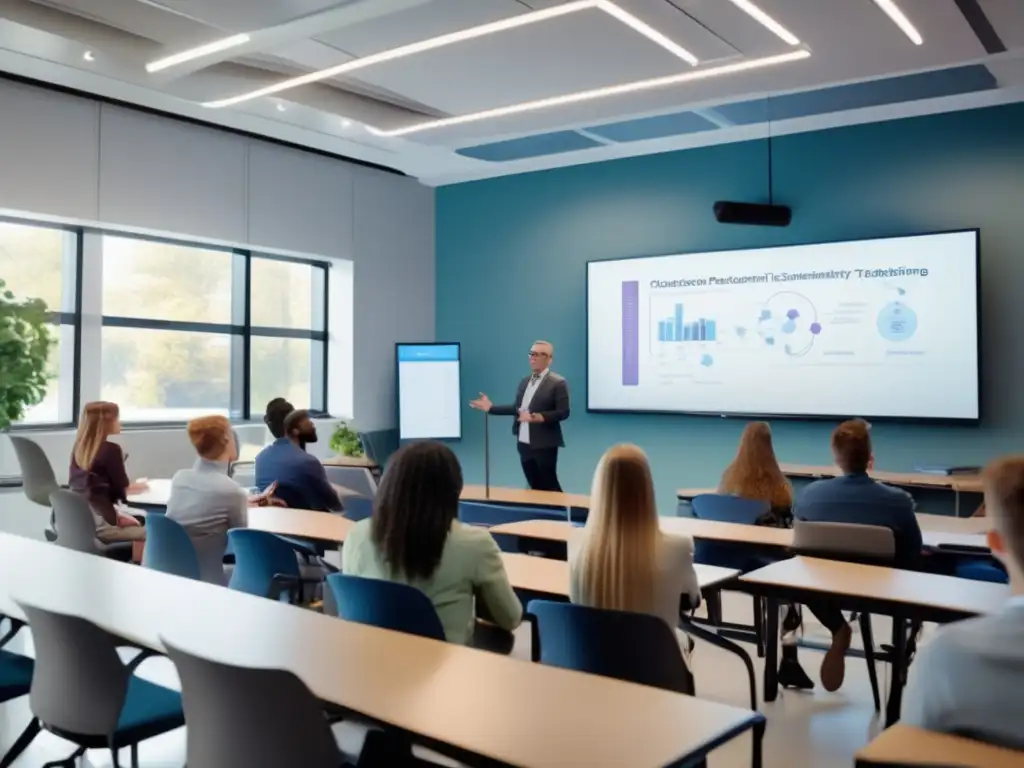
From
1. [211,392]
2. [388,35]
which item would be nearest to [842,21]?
[388,35]

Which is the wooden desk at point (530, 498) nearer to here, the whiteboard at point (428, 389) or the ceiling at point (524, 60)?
the ceiling at point (524, 60)

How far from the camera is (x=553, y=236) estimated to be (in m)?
8.92

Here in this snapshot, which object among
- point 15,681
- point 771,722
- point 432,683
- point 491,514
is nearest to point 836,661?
point 771,722

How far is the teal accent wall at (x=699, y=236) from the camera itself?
264 inches

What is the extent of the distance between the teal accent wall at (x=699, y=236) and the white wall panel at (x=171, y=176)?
2543 mm

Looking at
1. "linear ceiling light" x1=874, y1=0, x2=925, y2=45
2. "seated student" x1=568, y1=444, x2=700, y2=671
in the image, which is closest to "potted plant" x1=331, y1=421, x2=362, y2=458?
"linear ceiling light" x1=874, y1=0, x2=925, y2=45

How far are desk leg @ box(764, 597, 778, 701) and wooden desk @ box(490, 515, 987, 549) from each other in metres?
0.26

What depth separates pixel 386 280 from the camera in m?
9.34

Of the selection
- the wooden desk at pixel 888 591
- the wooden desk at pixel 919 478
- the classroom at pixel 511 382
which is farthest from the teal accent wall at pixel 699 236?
the wooden desk at pixel 888 591

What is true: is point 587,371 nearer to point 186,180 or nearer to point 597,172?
point 597,172

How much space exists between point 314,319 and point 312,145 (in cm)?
171

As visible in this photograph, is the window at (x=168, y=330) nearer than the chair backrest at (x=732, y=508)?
No

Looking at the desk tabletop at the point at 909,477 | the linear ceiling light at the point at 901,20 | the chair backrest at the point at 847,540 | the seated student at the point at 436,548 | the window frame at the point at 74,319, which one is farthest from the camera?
the window frame at the point at 74,319

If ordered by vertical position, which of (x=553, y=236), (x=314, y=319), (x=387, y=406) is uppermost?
(x=553, y=236)
